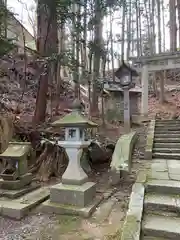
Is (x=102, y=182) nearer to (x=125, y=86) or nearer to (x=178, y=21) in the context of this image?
(x=125, y=86)

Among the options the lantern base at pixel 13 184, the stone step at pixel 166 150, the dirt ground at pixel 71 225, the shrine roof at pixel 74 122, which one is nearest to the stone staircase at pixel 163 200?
the stone step at pixel 166 150

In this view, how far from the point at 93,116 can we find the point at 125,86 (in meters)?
3.29

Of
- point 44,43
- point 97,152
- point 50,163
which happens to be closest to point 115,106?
point 44,43

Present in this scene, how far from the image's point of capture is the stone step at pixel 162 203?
384 centimetres

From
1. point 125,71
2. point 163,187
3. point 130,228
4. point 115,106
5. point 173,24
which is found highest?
point 173,24

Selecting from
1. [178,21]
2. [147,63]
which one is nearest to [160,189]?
[147,63]

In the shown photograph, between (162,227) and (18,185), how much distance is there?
3056mm

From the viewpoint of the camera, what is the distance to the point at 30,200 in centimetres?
488

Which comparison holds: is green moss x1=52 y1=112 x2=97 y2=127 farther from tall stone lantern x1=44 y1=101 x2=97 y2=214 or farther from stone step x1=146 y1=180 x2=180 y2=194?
stone step x1=146 y1=180 x2=180 y2=194

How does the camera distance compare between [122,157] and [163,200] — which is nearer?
[163,200]

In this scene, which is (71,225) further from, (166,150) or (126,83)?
(126,83)

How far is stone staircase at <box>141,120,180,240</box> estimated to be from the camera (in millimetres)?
3379

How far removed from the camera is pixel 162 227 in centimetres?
341

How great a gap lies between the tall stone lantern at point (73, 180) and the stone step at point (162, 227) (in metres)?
1.33
